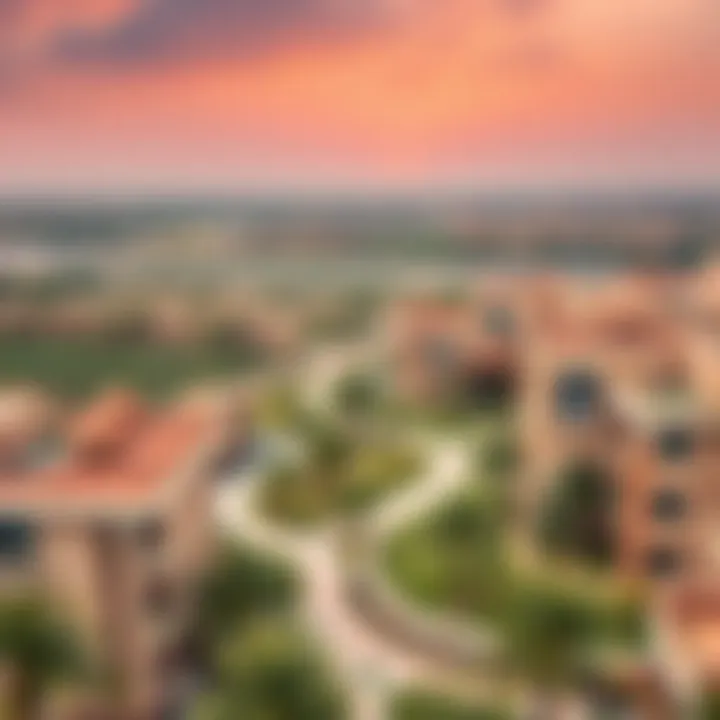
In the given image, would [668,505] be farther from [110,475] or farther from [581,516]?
[110,475]

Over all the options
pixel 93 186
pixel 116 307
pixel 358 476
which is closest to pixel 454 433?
pixel 358 476

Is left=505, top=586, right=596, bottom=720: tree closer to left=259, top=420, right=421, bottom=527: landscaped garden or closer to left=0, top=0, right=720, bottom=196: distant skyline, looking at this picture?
left=259, top=420, right=421, bottom=527: landscaped garden

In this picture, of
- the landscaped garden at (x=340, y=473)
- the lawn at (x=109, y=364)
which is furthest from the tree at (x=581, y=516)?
the lawn at (x=109, y=364)

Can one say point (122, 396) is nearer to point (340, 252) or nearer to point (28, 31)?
point (340, 252)

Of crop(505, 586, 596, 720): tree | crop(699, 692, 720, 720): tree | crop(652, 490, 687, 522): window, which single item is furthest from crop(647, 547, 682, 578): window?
crop(699, 692, 720, 720): tree

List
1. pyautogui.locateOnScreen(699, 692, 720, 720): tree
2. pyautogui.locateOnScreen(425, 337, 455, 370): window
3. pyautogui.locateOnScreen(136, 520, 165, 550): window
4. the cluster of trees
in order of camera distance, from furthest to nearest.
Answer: pyautogui.locateOnScreen(425, 337, 455, 370): window
the cluster of trees
pyautogui.locateOnScreen(136, 520, 165, 550): window
pyautogui.locateOnScreen(699, 692, 720, 720): tree

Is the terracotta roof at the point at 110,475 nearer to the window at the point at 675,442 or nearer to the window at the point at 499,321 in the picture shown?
the window at the point at 499,321

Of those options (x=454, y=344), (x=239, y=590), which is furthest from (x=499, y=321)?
(x=239, y=590)
